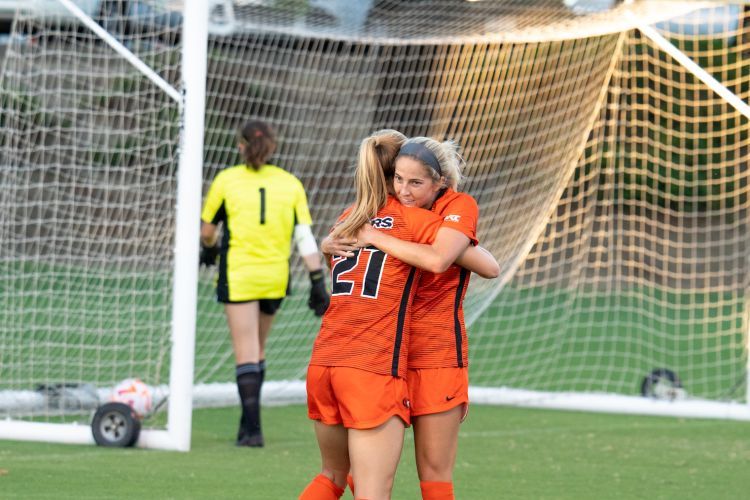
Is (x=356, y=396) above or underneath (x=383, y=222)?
underneath

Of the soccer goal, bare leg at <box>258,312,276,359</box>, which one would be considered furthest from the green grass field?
bare leg at <box>258,312,276,359</box>

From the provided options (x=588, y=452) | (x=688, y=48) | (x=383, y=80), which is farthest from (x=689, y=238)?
(x=588, y=452)

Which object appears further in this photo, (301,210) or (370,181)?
(301,210)

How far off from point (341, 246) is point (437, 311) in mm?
412

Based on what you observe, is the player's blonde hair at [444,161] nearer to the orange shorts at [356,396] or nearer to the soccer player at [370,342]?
the soccer player at [370,342]

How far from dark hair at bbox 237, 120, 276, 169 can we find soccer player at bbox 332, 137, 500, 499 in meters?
3.18

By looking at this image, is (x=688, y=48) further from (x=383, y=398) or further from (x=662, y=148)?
(x=383, y=398)

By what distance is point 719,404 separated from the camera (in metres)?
9.35

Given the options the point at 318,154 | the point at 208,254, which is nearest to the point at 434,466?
the point at 208,254

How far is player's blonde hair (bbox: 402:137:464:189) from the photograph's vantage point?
4035 millimetres

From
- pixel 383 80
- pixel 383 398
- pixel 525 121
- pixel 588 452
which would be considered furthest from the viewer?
pixel 383 80

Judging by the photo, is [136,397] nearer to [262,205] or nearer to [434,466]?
[262,205]

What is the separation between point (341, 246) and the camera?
13.3 feet

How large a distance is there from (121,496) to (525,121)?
6.07 m
